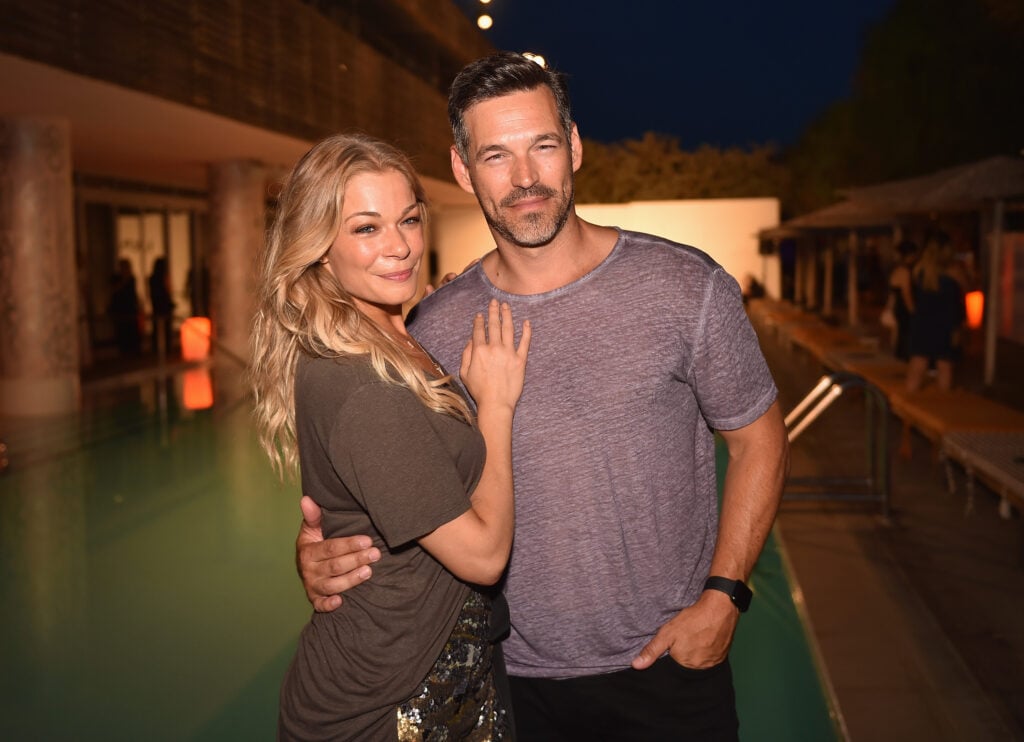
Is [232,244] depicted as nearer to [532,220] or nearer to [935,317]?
[935,317]

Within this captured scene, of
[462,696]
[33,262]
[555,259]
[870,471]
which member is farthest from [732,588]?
[33,262]

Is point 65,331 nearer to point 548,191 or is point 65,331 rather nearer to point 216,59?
point 216,59

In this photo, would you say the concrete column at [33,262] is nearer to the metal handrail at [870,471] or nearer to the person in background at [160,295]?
the person in background at [160,295]

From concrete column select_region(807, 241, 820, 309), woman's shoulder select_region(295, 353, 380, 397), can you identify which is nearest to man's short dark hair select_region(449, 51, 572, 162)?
woman's shoulder select_region(295, 353, 380, 397)

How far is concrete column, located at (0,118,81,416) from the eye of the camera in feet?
39.4

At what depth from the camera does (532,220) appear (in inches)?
90.8

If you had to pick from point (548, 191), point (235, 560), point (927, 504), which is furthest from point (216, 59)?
point (548, 191)

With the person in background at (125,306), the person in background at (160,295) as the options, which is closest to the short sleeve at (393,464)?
the person in background at (125,306)

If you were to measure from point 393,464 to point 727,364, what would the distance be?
0.76 m

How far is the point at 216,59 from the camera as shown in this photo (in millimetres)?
12484

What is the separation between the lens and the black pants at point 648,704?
226cm

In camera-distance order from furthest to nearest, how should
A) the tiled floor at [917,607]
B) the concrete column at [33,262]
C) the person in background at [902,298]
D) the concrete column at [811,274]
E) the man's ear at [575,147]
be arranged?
the concrete column at [811,274], the person in background at [902,298], the concrete column at [33,262], the tiled floor at [917,607], the man's ear at [575,147]

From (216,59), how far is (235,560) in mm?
7880

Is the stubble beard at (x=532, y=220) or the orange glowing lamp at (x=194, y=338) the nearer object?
the stubble beard at (x=532, y=220)
